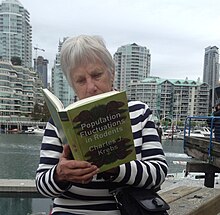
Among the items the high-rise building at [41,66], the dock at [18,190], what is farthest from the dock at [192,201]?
the high-rise building at [41,66]

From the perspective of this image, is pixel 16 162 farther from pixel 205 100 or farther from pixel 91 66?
pixel 205 100

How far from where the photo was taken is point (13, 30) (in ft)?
308

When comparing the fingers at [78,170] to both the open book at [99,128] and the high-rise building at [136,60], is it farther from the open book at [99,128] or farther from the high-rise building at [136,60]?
the high-rise building at [136,60]

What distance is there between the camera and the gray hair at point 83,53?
1.07m

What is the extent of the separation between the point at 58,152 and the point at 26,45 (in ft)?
A: 336

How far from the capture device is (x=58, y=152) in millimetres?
1080

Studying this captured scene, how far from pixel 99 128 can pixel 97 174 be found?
0.21 m

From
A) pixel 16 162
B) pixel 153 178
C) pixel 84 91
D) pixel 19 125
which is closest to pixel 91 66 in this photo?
pixel 84 91

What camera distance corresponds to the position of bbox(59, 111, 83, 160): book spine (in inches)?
32.8

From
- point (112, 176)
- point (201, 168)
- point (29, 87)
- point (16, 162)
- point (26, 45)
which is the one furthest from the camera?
point (26, 45)

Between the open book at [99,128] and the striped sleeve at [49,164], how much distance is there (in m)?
0.18

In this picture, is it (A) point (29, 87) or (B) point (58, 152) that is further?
(A) point (29, 87)

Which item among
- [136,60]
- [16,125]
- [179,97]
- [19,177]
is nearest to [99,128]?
[19,177]

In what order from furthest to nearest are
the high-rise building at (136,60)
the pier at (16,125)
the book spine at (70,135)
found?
the high-rise building at (136,60) < the pier at (16,125) < the book spine at (70,135)
